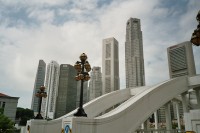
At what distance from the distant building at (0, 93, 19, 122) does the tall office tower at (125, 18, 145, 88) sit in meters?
108

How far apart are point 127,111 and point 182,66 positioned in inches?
7267

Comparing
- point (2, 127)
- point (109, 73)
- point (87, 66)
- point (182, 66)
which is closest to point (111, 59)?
point (109, 73)

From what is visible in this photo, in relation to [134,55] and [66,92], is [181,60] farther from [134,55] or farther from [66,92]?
[66,92]

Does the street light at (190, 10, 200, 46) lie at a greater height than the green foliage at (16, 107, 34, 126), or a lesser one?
greater

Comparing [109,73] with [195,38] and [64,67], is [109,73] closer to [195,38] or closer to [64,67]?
[64,67]

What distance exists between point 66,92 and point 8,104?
161ft

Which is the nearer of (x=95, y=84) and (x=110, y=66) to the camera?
(x=95, y=84)

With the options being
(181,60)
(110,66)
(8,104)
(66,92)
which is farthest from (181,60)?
(8,104)

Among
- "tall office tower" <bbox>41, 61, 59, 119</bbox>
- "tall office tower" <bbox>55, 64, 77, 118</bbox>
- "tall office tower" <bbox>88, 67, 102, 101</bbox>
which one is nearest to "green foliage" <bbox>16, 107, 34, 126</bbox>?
"tall office tower" <bbox>41, 61, 59, 119</bbox>

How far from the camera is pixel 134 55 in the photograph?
163 metres

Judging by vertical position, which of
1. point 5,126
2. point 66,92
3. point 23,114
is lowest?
point 5,126

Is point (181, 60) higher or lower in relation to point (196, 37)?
higher

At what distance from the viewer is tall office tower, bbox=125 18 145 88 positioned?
504 feet

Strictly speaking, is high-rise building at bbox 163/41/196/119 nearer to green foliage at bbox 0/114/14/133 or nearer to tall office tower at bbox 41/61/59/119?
tall office tower at bbox 41/61/59/119
